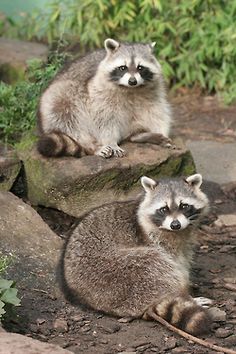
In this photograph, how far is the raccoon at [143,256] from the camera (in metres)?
5.21

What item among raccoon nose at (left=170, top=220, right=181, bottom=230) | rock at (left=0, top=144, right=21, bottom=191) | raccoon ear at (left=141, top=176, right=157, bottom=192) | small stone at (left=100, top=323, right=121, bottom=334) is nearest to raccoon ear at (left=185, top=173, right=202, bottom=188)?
raccoon ear at (left=141, top=176, right=157, bottom=192)

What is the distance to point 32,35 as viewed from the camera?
10398 millimetres

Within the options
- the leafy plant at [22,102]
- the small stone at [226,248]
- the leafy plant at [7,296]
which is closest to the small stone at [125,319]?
the leafy plant at [7,296]

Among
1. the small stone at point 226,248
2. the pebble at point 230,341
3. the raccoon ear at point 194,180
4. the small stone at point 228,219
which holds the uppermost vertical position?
the raccoon ear at point 194,180

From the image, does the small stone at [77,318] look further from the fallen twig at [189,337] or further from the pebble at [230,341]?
the pebble at [230,341]

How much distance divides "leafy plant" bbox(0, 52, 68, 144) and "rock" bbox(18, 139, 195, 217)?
0.95 m

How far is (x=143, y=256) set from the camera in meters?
5.38

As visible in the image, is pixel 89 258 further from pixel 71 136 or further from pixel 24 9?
pixel 24 9

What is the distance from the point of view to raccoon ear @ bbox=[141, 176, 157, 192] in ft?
18.5

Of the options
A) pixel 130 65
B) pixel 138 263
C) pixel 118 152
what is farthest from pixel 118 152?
pixel 138 263

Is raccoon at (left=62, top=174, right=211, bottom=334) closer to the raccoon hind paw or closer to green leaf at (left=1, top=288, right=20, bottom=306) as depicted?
green leaf at (left=1, top=288, right=20, bottom=306)

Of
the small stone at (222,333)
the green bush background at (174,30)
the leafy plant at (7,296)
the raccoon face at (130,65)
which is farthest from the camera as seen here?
the green bush background at (174,30)

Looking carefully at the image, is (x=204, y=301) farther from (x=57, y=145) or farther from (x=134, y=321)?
(x=57, y=145)

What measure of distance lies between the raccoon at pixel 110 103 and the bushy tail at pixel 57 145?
0.01m
